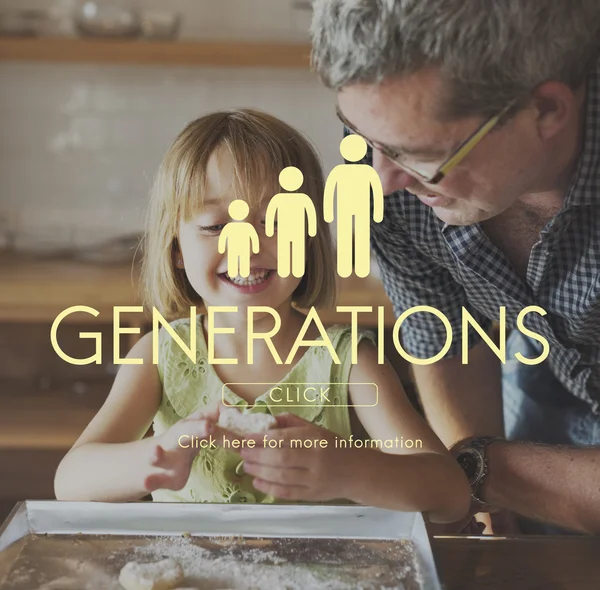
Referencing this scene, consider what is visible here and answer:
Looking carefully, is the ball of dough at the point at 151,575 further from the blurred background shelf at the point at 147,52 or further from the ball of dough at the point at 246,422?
the blurred background shelf at the point at 147,52

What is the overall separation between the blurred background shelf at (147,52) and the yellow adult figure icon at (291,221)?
128mm

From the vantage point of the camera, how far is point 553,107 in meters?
0.67

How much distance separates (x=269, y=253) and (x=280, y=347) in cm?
9


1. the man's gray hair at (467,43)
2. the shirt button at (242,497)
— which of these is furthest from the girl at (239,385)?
the man's gray hair at (467,43)

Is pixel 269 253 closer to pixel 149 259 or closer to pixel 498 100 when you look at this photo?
pixel 149 259

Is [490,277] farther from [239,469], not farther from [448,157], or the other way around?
[239,469]

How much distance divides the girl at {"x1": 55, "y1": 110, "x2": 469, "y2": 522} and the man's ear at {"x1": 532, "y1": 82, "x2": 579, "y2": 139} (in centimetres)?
19

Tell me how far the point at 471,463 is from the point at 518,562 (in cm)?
14

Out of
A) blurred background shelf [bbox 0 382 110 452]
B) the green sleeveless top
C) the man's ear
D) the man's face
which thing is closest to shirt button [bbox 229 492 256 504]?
the green sleeveless top

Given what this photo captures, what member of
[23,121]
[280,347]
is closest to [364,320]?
[280,347]

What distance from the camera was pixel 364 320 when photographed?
0.74 meters

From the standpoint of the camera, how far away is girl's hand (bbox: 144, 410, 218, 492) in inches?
26.9

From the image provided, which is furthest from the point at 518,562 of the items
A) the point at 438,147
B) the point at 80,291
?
the point at 80,291

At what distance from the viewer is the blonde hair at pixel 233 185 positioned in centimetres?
68
